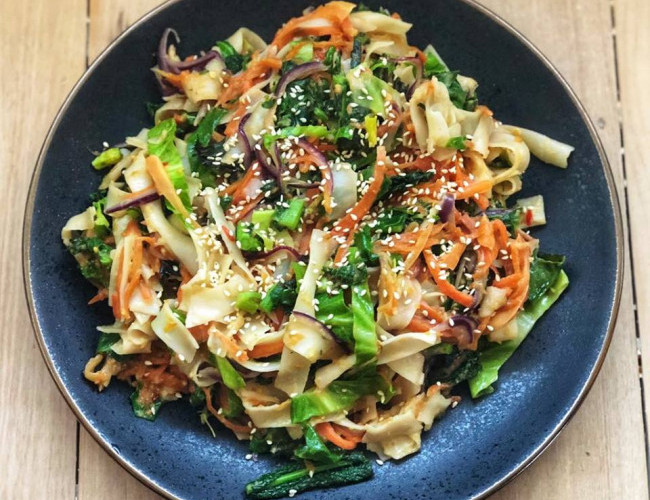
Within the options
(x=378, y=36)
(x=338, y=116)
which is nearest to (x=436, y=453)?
(x=338, y=116)

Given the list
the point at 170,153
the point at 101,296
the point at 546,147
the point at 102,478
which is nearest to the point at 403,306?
the point at 546,147

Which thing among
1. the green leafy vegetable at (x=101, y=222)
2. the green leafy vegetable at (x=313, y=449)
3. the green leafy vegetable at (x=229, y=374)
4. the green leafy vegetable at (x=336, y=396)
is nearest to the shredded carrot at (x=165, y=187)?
the green leafy vegetable at (x=101, y=222)

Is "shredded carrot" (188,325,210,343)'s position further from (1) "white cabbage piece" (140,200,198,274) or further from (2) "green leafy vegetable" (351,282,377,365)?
(2) "green leafy vegetable" (351,282,377,365)

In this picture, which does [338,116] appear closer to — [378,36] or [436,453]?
[378,36]

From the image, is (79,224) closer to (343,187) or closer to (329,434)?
(343,187)

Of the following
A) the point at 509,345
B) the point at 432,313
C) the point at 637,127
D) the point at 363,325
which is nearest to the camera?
the point at 363,325

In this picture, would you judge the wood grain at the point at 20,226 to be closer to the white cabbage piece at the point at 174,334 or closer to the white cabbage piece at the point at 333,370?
the white cabbage piece at the point at 174,334
